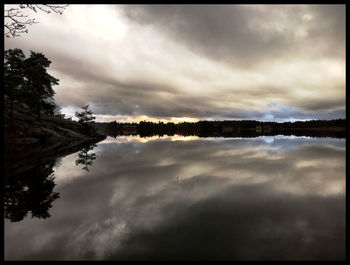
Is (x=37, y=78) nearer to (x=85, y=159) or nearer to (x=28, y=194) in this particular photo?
(x=85, y=159)

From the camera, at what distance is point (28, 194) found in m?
14.2

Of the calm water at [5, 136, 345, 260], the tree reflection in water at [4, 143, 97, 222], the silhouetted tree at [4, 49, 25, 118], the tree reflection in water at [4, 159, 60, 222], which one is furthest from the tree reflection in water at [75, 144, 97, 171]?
the silhouetted tree at [4, 49, 25, 118]

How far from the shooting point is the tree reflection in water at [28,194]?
37.7 feet

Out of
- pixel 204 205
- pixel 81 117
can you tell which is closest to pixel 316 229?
pixel 204 205

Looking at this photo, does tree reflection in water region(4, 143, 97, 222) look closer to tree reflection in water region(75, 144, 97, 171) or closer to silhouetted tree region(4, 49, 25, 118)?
tree reflection in water region(75, 144, 97, 171)

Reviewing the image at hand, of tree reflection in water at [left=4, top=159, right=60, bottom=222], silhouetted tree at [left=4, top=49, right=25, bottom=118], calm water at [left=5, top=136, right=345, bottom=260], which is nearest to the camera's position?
calm water at [left=5, top=136, right=345, bottom=260]

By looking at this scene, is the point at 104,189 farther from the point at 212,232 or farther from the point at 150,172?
the point at 212,232

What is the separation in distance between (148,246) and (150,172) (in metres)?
15.1

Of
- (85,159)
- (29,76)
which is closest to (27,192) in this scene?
(85,159)

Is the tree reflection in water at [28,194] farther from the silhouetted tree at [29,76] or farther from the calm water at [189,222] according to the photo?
the silhouetted tree at [29,76]

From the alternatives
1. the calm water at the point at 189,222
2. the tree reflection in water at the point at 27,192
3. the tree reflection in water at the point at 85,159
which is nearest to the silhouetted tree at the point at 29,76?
the tree reflection in water at the point at 85,159

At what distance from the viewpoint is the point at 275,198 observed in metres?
13.7

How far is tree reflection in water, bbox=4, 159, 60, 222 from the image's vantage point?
37.7 ft

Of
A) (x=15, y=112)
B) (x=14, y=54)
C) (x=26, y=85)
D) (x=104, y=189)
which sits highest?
(x=14, y=54)
